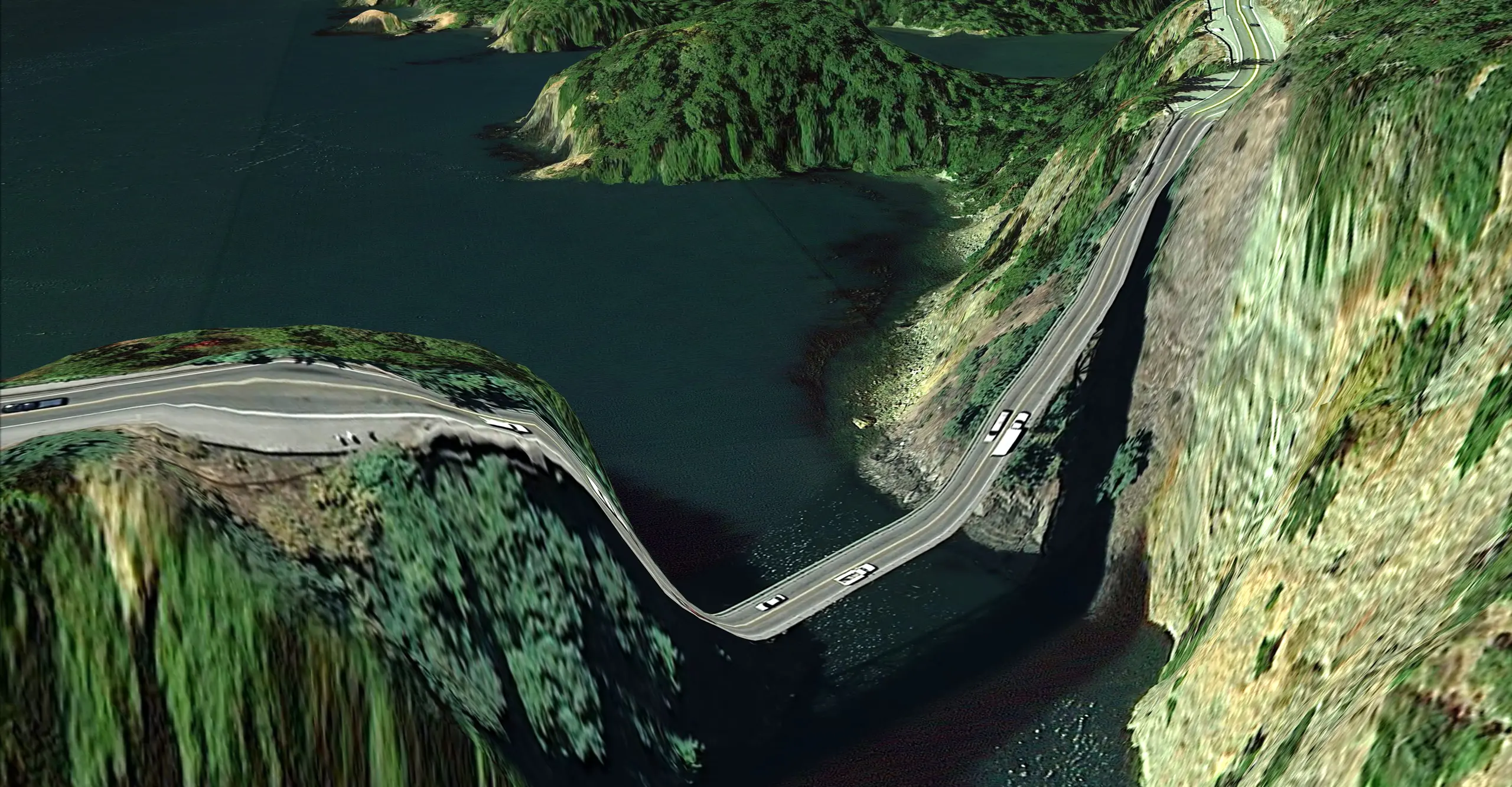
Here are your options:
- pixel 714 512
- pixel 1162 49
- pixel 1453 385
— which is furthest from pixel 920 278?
pixel 1453 385

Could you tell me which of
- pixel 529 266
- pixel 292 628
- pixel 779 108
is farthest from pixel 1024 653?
pixel 779 108

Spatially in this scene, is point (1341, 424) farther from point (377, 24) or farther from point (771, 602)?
point (377, 24)

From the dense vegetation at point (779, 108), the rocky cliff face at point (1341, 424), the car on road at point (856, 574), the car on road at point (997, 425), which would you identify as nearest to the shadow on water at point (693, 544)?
the car on road at point (856, 574)

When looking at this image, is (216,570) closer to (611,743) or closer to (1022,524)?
(611,743)

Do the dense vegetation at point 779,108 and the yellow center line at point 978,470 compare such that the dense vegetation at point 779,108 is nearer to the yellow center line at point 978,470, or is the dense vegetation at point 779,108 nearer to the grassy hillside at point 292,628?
the yellow center line at point 978,470

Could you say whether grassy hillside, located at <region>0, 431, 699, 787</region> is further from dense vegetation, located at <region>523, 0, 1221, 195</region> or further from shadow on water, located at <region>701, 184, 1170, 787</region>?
dense vegetation, located at <region>523, 0, 1221, 195</region>

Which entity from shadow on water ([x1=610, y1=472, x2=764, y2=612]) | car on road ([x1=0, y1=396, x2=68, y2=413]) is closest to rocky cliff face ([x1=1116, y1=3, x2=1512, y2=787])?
shadow on water ([x1=610, y1=472, x2=764, y2=612])
